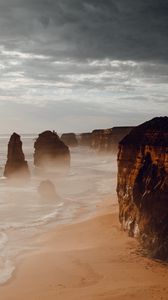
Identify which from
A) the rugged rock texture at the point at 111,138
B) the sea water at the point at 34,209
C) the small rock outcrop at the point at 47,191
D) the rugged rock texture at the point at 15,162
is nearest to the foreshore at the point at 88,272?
the sea water at the point at 34,209

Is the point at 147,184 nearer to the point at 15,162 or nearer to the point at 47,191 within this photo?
the point at 47,191

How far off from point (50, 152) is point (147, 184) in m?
67.7

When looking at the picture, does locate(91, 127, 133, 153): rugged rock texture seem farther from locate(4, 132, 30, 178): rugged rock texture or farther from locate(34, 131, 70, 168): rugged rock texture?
locate(4, 132, 30, 178): rugged rock texture

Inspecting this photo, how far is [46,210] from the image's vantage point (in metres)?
45.1

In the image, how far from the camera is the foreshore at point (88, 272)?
21531 mm

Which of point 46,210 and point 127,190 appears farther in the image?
point 46,210

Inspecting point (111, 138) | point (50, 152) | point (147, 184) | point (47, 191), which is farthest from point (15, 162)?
point (111, 138)

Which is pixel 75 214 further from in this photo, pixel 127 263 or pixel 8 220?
pixel 127 263

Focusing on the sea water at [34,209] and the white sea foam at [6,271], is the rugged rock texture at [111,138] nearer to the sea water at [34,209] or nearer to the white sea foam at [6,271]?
the sea water at [34,209]

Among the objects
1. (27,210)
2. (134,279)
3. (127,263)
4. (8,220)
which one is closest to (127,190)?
(127,263)

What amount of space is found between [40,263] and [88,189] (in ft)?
114

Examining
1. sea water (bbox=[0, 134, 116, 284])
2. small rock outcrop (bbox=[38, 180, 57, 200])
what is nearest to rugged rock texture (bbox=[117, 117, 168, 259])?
sea water (bbox=[0, 134, 116, 284])

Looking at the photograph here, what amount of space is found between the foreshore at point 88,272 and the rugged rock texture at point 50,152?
60.0 metres

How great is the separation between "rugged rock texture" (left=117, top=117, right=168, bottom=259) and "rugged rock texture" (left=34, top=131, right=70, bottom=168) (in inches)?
2367
